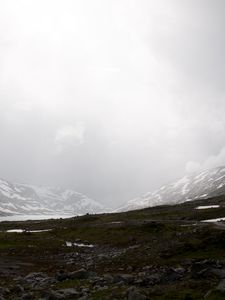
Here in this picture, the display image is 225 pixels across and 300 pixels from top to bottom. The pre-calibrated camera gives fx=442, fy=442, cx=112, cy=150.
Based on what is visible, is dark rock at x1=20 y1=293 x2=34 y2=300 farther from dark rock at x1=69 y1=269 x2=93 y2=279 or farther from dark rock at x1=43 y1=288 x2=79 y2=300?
dark rock at x1=69 y1=269 x2=93 y2=279

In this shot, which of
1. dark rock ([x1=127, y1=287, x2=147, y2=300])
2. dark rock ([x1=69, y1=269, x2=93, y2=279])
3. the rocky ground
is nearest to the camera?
dark rock ([x1=127, y1=287, x2=147, y2=300])

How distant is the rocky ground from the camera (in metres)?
27.1

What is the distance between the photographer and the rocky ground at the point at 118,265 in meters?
27.1

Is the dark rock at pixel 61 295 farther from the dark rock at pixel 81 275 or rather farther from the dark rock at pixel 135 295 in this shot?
the dark rock at pixel 81 275

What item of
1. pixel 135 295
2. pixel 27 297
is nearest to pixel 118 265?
pixel 27 297

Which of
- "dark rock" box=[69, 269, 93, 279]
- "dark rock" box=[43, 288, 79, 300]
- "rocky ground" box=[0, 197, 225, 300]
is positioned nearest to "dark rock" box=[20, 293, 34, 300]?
"rocky ground" box=[0, 197, 225, 300]

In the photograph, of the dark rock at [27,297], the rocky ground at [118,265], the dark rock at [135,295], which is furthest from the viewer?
the dark rock at [27,297]

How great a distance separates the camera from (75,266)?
4241 centimetres

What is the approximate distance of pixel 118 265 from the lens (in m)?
40.4

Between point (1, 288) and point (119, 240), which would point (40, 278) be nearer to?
point (1, 288)

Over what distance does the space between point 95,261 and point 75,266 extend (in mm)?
2486

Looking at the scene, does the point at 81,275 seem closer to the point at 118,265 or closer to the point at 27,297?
the point at 27,297

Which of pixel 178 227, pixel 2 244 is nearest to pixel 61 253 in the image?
pixel 2 244

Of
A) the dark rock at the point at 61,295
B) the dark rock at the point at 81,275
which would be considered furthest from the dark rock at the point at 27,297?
the dark rock at the point at 81,275
